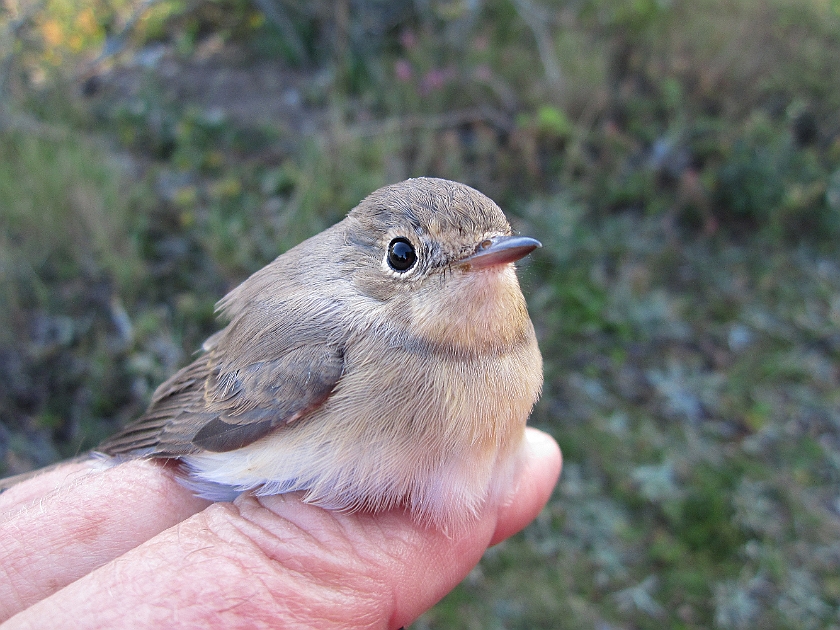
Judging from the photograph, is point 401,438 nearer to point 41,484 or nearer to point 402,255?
point 402,255

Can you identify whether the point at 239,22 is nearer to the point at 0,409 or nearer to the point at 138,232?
the point at 138,232

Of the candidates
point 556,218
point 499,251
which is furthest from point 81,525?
point 556,218

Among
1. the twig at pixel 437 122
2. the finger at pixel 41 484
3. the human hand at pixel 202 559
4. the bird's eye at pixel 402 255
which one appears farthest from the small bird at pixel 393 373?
the twig at pixel 437 122

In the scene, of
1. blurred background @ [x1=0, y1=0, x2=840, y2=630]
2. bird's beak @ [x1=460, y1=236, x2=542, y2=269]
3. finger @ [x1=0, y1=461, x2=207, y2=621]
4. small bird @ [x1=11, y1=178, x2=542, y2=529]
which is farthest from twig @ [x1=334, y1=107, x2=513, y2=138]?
finger @ [x1=0, y1=461, x2=207, y2=621]

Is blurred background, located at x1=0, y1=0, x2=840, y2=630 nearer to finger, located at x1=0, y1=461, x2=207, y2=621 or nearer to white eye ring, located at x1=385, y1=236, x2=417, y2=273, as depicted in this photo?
white eye ring, located at x1=385, y1=236, x2=417, y2=273

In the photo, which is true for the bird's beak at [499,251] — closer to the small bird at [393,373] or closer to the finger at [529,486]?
the small bird at [393,373]

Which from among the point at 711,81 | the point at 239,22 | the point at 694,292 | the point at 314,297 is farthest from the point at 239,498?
the point at 239,22
